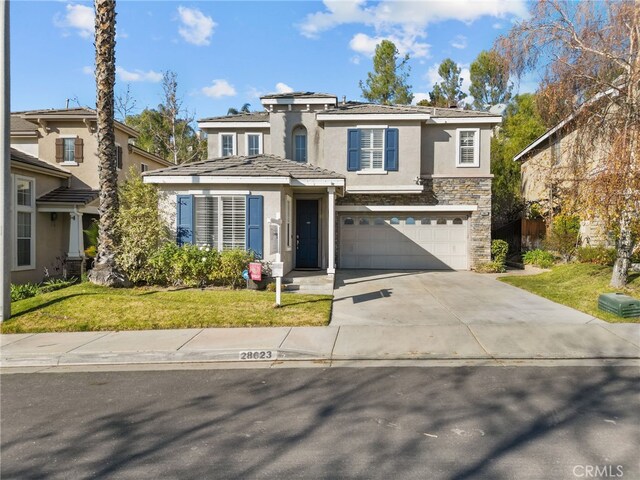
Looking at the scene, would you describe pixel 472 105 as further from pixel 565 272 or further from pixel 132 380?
pixel 132 380

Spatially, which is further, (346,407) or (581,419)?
(346,407)

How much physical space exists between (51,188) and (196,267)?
8946mm

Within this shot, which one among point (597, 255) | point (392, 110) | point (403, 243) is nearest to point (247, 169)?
point (392, 110)

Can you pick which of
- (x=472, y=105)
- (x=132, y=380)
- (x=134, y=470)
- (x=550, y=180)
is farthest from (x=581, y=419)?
(x=472, y=105)

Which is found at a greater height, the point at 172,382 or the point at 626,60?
the point at 626,60

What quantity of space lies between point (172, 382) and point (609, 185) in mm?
10354

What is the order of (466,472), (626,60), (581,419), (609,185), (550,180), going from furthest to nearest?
(550,180), (626,60), (609,185), (581,419), (466,472)

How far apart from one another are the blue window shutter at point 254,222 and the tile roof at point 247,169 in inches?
30.8

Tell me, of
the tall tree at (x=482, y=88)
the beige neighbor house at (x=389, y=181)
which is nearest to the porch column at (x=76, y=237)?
the beige neighbor house at (x=389, y=181)

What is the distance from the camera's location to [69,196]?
52.0ft

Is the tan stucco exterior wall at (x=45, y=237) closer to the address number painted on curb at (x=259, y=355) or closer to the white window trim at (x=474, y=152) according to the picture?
the address number painted on curb at (x=259, y=355)

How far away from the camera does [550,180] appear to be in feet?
42.5

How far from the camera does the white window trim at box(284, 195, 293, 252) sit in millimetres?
13578

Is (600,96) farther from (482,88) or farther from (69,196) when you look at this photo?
(482,88)
